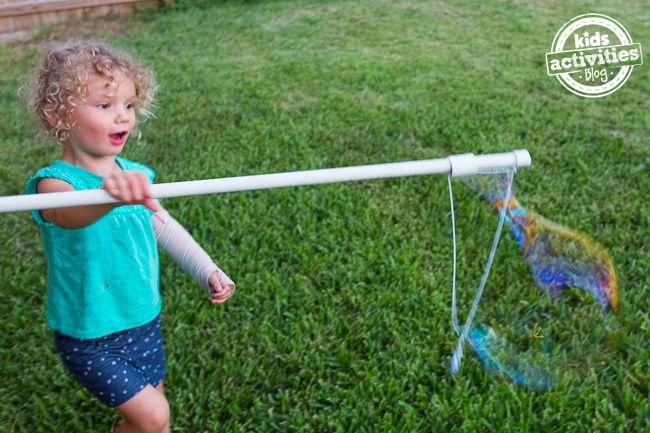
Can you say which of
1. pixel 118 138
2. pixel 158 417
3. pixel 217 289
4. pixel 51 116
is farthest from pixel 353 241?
pixel 51 116

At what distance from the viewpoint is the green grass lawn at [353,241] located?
2.15 m

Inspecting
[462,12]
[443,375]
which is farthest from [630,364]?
[462,12]

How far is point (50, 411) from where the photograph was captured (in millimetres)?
2137

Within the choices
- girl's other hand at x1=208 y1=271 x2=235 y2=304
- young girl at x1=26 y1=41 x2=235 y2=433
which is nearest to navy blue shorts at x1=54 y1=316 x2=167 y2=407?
young girl at x1=26 y1=41 x2=235 y2=433

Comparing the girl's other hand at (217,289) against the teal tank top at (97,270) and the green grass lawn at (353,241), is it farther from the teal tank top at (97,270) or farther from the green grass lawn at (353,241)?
the green grass lawn at (353,241)

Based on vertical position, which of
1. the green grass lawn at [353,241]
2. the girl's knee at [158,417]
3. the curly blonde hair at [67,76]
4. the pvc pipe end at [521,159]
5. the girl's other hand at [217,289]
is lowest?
the green grass lawn at [353,241]

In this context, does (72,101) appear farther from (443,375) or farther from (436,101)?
(436,101)

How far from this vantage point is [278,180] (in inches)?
54.9

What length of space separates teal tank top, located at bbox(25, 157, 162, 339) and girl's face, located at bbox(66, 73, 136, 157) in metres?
0.08

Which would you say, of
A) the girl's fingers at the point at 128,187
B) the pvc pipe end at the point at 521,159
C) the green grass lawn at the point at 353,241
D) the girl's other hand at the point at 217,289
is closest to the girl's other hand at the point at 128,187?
the girl's fingers at the point at 128,187

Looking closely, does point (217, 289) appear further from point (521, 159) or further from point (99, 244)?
point (521, 159)

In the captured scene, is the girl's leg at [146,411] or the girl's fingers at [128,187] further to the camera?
the girl's leg at [146,411]

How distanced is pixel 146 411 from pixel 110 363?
A: 7.0 inches

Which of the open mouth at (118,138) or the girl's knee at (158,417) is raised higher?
the open mouth at (118,138)
